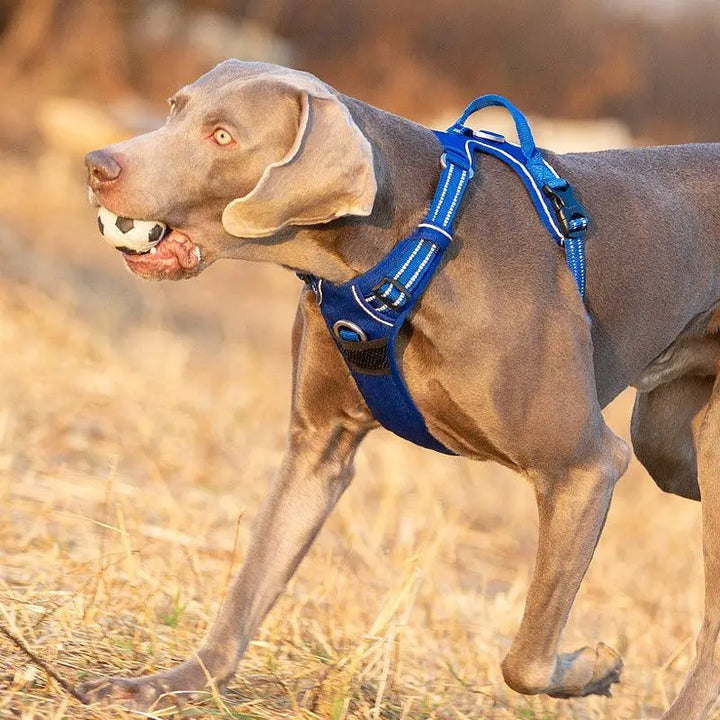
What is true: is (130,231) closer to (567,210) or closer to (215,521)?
(567,210)

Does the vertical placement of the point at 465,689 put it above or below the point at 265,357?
above

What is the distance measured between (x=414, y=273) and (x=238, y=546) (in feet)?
9.64

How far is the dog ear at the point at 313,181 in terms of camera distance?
3252 millimetres

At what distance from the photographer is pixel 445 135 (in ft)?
12.5

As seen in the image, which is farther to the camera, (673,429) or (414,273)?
(673,429)

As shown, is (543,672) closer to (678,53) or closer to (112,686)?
(112,686)

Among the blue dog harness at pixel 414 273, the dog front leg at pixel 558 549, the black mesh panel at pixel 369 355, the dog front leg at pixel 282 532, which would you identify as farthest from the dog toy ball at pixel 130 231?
the dog front leg at pixel 558 549

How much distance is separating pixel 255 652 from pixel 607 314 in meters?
1.38

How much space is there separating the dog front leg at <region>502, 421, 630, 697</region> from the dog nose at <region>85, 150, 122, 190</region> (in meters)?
1.28

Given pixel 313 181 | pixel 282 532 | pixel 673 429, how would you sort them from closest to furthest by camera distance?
pixel 313 181 < pixel 282 532 < pixel 673 429

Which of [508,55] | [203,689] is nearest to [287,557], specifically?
[203,689]

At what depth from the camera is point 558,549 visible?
3867 mm

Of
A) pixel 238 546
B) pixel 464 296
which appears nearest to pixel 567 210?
pixel 464 296

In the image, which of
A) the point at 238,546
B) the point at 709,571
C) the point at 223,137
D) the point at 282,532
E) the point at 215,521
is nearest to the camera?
the point at 223,137
